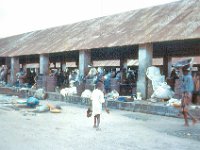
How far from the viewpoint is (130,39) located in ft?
54.2

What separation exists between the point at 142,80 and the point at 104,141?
8.36 meters

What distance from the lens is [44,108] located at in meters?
13.5

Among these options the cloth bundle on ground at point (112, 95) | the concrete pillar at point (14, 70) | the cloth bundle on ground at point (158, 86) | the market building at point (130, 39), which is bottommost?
the cloth bundle on ground at point (112, 95)

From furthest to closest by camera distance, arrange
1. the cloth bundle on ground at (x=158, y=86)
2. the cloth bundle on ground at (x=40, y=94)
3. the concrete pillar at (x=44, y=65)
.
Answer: the concrete pillar at (x=44, y=65), the cloth bundle on ground at (x=40, y=94), the cloth bundle on ground at (x=158, y=86)

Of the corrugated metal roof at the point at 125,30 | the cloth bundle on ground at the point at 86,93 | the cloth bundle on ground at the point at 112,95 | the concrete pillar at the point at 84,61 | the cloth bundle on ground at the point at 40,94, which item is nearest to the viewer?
the corrugated metal roof at the point at 125,30

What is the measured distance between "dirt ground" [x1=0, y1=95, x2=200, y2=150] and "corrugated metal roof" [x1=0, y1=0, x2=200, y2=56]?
4.36m

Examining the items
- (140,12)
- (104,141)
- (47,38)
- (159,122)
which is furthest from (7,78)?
(104,141)

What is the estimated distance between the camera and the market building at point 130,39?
15.5m

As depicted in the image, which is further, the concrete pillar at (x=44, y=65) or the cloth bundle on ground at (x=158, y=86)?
the concrete pillar at (x=44, y=65)

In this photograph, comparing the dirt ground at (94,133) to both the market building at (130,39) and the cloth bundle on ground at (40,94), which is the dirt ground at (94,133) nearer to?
the market building at (130,39)

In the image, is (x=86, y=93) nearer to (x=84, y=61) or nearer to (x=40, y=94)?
(x=84, y=61)

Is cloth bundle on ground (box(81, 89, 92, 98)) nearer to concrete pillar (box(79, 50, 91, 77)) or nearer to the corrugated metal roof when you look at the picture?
concrete pillar (box(79, 50, 91, 77))

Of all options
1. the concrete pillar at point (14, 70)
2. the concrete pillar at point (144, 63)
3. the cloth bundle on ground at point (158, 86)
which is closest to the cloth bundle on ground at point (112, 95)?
the concrete pillar at point (144, 63)

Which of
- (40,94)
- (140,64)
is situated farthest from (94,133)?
(40,94)
